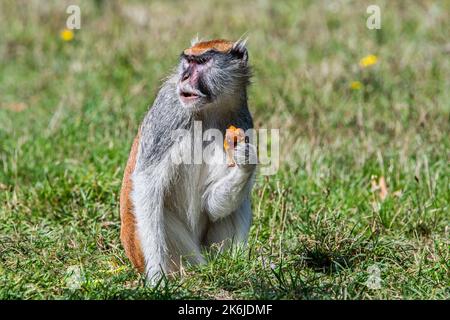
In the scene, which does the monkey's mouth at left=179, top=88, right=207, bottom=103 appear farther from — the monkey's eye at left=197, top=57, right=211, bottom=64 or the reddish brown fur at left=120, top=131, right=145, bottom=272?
the reddish brown fur at left=120, top=131, right=145, bottom=272

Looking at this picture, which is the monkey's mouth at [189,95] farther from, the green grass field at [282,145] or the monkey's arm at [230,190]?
the green grass field at [282,145]

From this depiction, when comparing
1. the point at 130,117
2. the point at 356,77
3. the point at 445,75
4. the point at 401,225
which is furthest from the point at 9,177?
the point at 445,75

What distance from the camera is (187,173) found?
4.61 metres

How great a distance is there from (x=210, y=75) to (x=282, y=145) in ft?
5.94

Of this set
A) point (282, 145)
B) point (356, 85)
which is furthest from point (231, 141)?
point (356, 85)

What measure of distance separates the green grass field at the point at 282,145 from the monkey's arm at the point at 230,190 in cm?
25

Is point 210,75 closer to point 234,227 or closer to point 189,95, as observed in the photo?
point 189,95

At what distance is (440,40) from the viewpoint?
8281 mm

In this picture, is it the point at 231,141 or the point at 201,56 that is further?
the point at 201,56

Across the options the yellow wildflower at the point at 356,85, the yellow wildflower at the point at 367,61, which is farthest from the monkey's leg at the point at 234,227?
the yellow wildflower at the point at 367,61

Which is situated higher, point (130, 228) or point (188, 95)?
point (188, 95)

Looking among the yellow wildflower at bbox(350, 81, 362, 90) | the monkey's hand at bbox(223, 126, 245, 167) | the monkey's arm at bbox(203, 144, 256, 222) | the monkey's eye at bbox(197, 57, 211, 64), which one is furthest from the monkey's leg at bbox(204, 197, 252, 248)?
the yellow wildflower at bbox(350, 81, 362, 90)

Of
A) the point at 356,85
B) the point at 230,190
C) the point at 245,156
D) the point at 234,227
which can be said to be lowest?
the point at 234,227

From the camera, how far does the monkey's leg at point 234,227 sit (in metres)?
4.76
